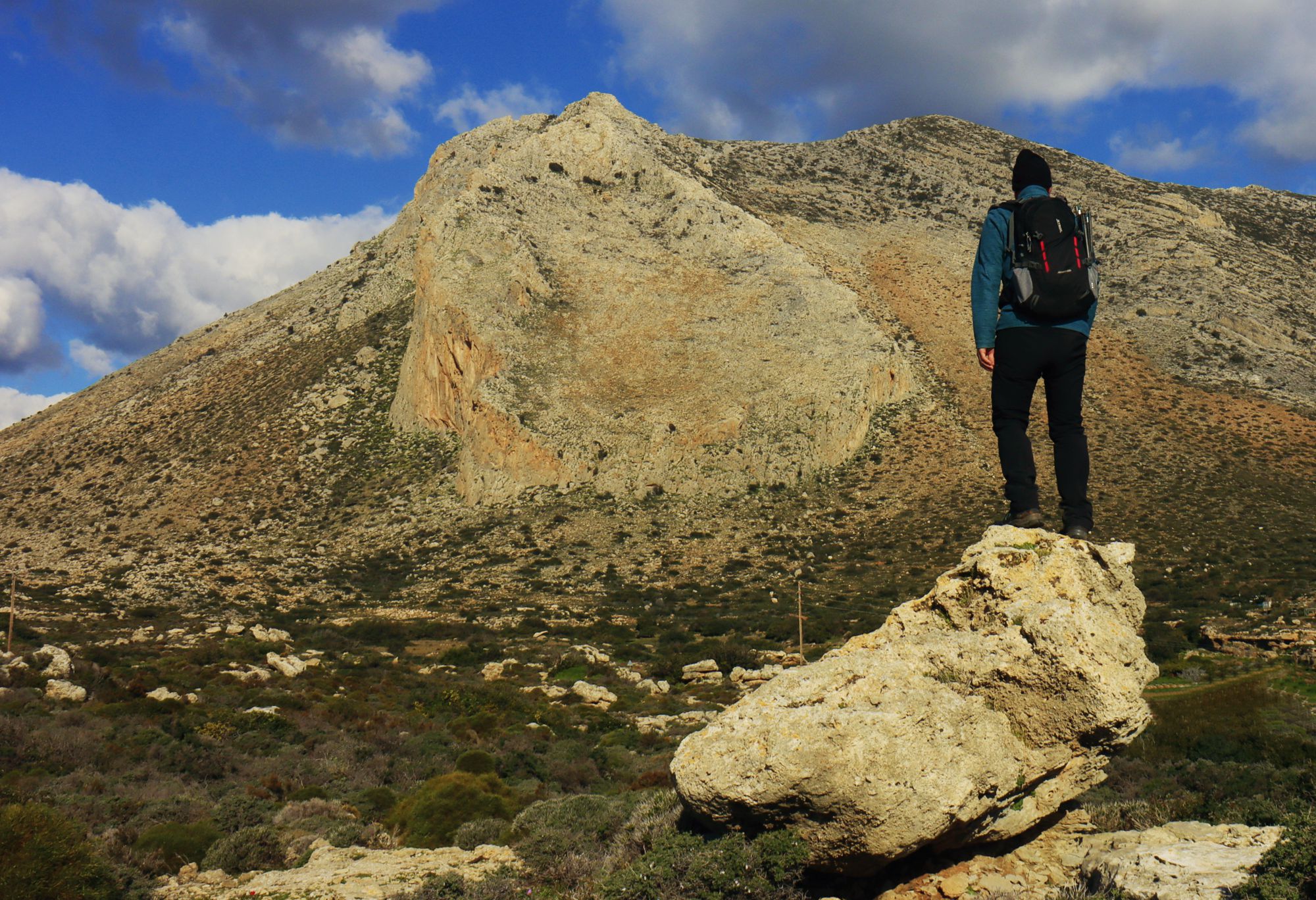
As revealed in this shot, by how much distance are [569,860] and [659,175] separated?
65.4 meters

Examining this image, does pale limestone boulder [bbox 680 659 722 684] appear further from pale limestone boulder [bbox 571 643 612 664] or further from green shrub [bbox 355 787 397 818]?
green shrub [bbox 355 787 397 818]

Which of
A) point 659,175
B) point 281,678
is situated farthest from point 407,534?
point 659,175

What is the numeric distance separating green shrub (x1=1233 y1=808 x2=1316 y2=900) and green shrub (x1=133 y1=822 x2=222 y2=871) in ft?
37.6

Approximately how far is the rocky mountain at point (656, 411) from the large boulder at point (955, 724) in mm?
23817

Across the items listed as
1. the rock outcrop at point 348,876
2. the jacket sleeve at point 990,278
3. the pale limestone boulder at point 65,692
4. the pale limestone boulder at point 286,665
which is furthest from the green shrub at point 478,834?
the pale limestone boulder at point 286,665

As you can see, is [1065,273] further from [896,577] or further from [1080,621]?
[896,577]

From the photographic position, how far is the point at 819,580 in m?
39.6

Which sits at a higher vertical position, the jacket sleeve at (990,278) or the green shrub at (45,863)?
the jacket sleeve at (990,278)

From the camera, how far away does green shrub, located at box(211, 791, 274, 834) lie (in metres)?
12.2

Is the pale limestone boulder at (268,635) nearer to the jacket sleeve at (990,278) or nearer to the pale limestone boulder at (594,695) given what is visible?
the pale limestone boulder at (594,695)

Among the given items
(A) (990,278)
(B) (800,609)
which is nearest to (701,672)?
(B) (800,609)

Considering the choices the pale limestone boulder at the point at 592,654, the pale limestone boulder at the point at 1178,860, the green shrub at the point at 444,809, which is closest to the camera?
the pale limestone boulder at the point at 1178,860

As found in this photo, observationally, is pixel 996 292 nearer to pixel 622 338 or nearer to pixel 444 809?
pixel 444 809

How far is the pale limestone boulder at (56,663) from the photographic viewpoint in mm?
22766
